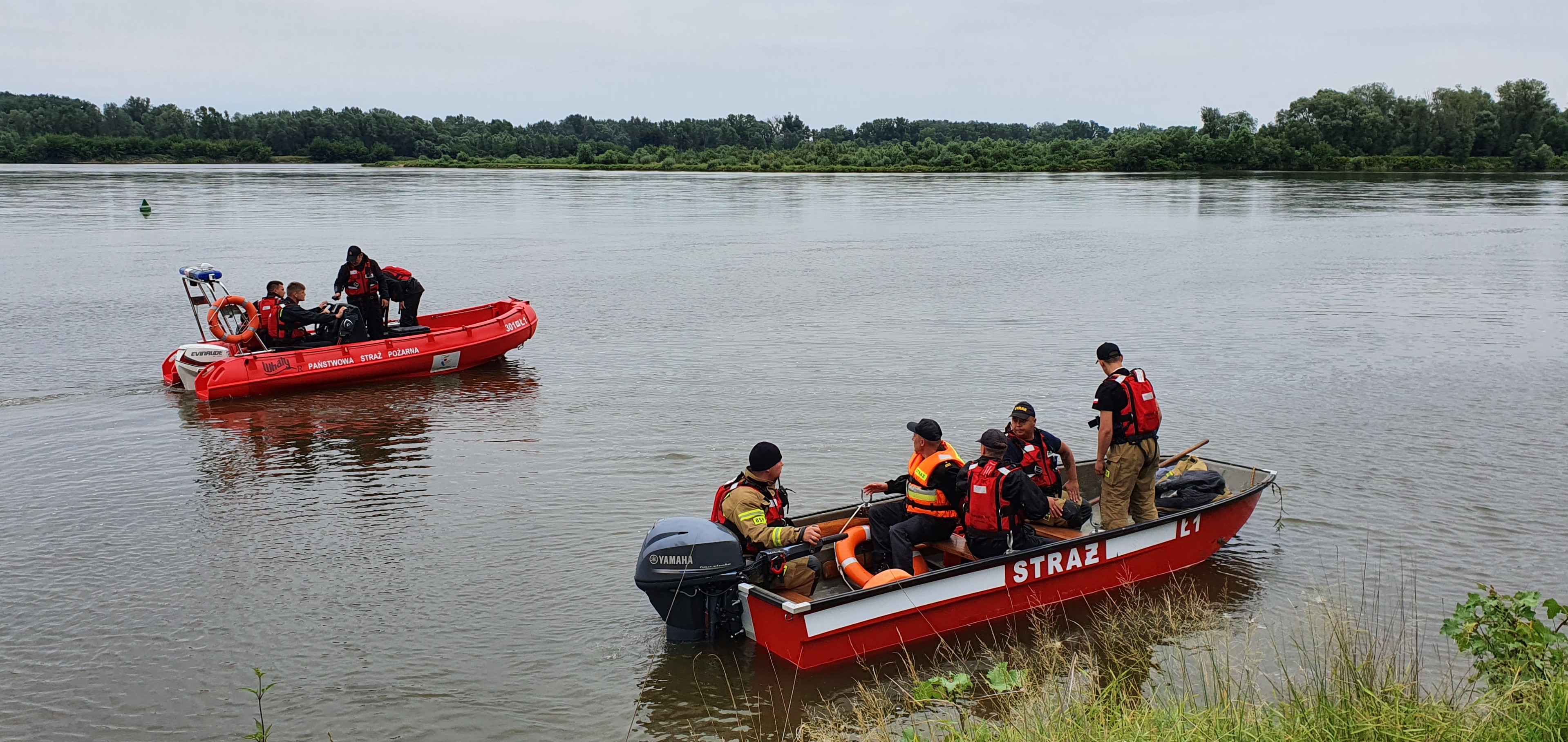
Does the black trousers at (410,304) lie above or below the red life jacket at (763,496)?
above

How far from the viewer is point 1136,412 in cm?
934

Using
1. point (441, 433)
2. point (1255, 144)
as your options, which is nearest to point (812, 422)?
point (441, 433)

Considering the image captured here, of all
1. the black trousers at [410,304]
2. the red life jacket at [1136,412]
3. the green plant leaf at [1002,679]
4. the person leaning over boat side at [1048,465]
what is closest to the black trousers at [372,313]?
the black trousers at [410,304]

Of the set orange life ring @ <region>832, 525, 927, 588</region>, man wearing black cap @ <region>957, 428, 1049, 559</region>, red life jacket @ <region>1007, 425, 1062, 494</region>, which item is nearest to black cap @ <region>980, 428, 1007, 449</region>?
man wearing black cap @ <region>957, 428, 1049, 559</region>

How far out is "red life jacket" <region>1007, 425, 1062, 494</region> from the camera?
9.52 meters

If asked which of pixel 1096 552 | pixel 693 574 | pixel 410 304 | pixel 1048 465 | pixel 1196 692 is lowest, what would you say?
pixel 1196 692

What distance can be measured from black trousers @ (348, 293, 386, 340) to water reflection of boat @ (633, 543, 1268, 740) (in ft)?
35.3

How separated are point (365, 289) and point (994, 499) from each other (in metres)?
11.9

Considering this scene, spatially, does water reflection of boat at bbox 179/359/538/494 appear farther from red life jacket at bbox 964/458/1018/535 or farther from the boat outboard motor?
red life jacket at bbox 964/458/1018/535

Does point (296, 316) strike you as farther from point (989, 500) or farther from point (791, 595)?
point (989, 500)

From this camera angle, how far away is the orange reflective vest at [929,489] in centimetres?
842

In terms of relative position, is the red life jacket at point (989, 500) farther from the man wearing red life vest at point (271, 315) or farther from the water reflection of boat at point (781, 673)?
the man wearing red life vest at point (271, 315)

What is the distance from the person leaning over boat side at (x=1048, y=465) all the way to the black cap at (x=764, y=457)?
2249 millimetres

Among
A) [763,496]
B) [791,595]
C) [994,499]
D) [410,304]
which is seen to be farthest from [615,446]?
[994,499]
